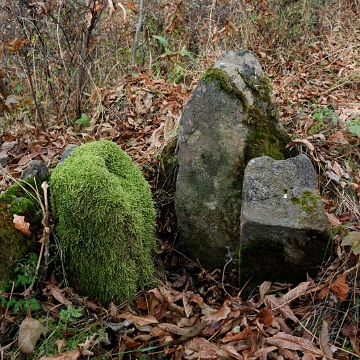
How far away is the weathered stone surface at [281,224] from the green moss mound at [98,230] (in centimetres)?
67

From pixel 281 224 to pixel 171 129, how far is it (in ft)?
5.28

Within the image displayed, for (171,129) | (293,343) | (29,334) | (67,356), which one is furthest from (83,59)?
(293,343)

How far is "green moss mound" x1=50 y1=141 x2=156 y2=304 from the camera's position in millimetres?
2422

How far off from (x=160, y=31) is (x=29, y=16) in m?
2.19

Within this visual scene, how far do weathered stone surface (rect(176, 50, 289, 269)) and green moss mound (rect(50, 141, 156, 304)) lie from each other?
20.2 inches

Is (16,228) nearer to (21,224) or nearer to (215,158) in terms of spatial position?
(21,224)

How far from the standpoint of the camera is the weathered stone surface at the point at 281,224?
2537 millimetres

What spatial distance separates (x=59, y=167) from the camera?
8.80ft

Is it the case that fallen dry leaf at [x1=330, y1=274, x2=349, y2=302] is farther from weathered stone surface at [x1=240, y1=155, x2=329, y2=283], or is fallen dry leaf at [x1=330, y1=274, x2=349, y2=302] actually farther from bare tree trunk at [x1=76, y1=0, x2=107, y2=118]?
bare tree trunk at [x1=76, y1=0, x2=107, y2=118]

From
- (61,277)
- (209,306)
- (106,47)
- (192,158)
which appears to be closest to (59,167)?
(61,277)

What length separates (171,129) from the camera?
3803mm

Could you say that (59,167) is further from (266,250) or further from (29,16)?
(29,16)

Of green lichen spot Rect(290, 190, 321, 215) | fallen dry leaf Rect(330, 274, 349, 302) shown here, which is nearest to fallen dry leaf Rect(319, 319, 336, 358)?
fallen dry leaf Rect(330, 274, 349, 302)

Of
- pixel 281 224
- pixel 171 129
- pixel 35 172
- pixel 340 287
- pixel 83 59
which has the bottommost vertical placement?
pixel 340 287
